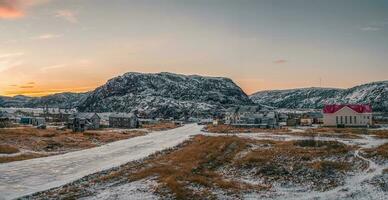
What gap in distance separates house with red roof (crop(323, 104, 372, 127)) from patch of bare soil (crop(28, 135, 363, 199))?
3083 inches

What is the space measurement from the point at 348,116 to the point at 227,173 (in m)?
98.8

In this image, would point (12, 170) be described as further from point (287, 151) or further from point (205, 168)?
point (287, 151)

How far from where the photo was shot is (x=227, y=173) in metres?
41.7

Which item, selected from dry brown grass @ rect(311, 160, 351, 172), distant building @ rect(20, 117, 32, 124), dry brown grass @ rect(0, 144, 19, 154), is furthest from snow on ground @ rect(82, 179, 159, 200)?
distant building @ rect(20, 117, 32, 124)

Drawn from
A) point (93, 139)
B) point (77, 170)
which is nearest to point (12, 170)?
point (77, 170)

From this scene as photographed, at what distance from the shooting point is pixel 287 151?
5291 centimetres

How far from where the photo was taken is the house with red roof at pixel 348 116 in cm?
12744

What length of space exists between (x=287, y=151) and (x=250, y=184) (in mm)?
18225

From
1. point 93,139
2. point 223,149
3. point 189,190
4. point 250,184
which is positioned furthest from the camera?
point 93,139

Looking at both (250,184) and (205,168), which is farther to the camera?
(205,168)

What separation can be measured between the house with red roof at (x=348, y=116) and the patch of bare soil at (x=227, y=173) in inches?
3083

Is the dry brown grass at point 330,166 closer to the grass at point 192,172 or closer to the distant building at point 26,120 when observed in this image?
the grass at point 192,172

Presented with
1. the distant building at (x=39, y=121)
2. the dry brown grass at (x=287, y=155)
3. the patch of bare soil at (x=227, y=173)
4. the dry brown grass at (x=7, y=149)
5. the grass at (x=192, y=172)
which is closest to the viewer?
the patch of bare soil at (x=227, y=173)

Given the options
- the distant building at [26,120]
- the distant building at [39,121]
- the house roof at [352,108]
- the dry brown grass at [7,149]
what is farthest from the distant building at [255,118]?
the dry brown grass at [7,149]
